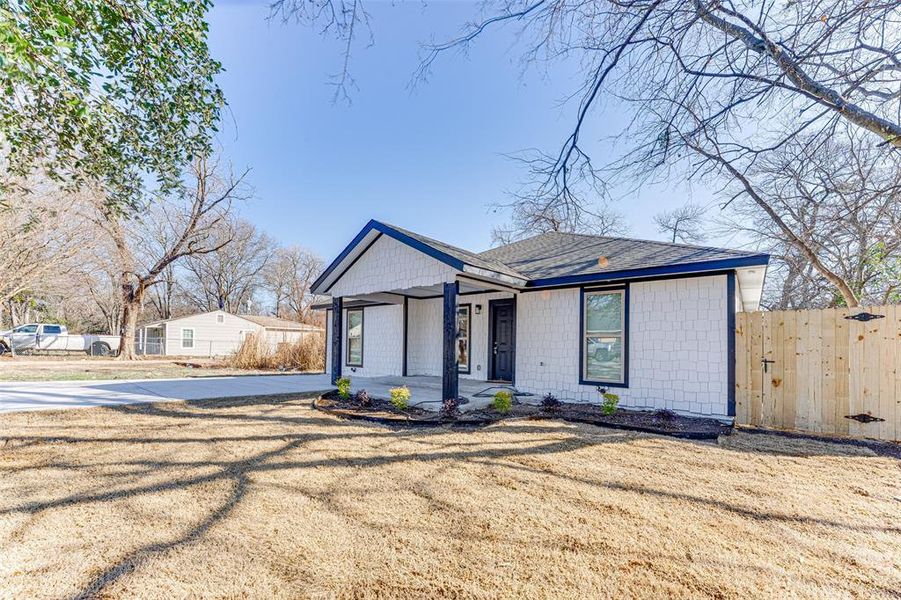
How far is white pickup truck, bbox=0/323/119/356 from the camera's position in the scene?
23141 mm

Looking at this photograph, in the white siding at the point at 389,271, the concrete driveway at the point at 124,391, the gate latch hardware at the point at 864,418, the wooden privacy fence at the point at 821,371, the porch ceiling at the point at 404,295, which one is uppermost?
the white siding at the point at 389,271

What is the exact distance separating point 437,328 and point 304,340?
8430 mm

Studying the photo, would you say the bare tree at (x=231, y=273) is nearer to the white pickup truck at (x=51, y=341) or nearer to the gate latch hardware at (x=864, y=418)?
the white pickup truck at (x=51, y=341)

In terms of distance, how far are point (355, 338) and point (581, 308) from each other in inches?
293

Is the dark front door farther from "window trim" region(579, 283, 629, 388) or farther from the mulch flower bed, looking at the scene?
the mulch flower bed

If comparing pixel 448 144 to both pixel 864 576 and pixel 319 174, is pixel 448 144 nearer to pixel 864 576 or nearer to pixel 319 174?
pixel 319 174

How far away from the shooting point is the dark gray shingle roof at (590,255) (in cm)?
712

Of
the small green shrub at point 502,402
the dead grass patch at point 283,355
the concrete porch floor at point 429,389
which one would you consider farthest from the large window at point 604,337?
the dead grass patch at point 283,355

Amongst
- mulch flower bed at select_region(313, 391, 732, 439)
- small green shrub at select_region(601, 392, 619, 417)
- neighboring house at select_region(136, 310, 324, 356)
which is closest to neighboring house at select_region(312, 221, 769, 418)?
mulch flower bed at select_region(313, 391, 732, 439)

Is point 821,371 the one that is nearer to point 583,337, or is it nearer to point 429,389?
point 583,337

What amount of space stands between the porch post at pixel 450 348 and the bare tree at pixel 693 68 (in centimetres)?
253

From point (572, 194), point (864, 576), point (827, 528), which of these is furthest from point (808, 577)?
point (572, 194)

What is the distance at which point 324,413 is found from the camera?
267 inches

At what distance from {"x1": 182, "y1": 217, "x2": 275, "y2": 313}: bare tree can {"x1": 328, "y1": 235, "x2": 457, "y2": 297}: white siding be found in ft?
97.3
